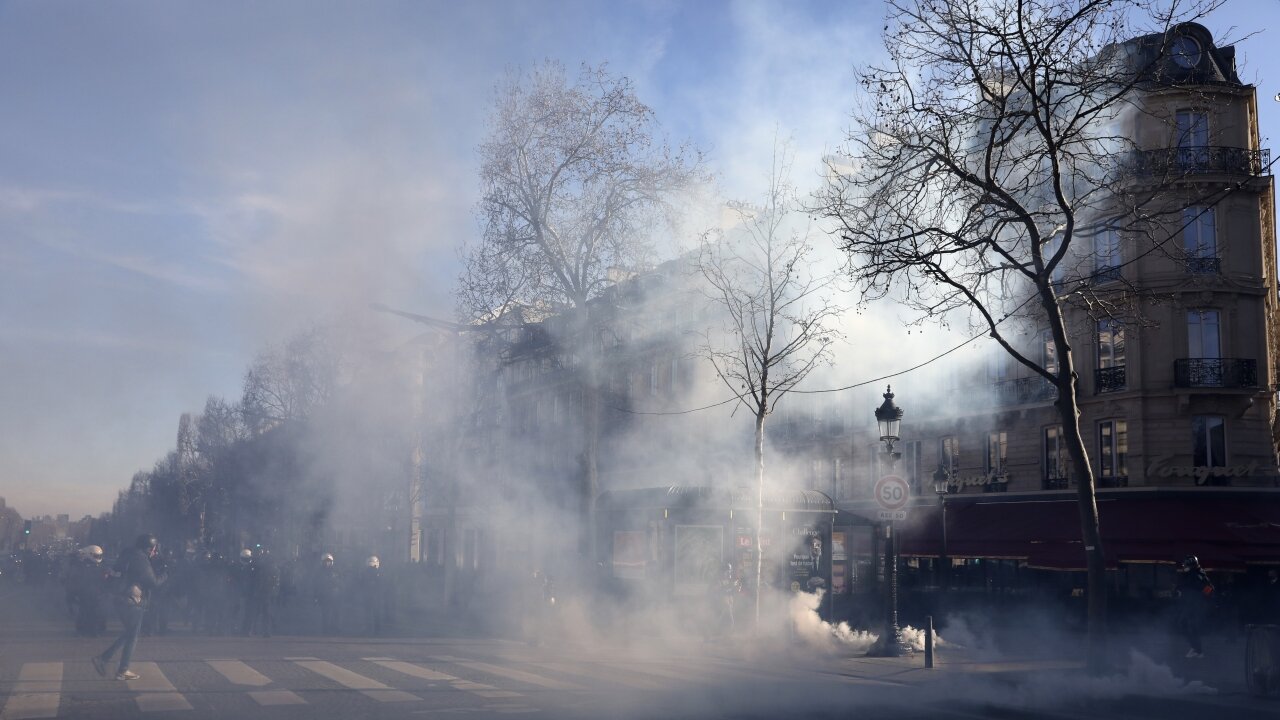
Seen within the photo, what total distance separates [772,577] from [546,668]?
5973mm

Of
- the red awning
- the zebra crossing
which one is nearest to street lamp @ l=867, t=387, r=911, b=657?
the zebra crossing

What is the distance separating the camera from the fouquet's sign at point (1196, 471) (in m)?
21.5

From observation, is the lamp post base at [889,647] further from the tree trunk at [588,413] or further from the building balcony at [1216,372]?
the building balcony at [1216,372]

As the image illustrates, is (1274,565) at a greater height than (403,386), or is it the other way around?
(403,386)

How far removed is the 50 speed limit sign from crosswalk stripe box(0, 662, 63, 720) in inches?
363

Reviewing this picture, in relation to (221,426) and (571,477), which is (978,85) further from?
(221,426)

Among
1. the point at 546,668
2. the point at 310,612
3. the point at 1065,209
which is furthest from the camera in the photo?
the point at 310,612

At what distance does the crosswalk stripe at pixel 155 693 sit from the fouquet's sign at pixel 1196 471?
19366 mm

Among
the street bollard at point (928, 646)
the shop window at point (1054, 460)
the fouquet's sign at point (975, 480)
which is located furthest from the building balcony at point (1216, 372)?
the street bollard at point (928, 646)

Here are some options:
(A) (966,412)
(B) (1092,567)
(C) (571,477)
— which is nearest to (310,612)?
(C) (571,477)

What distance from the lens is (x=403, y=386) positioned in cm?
2905

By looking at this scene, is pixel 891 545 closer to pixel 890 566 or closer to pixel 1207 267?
pixel 890 566

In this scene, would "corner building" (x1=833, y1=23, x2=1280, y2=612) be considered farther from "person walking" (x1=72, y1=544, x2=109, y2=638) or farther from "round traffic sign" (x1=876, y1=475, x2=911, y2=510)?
"person walking" (x1=72, y1=544, x2=109, y2=638)

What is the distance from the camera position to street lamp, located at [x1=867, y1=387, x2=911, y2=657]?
569 inches
